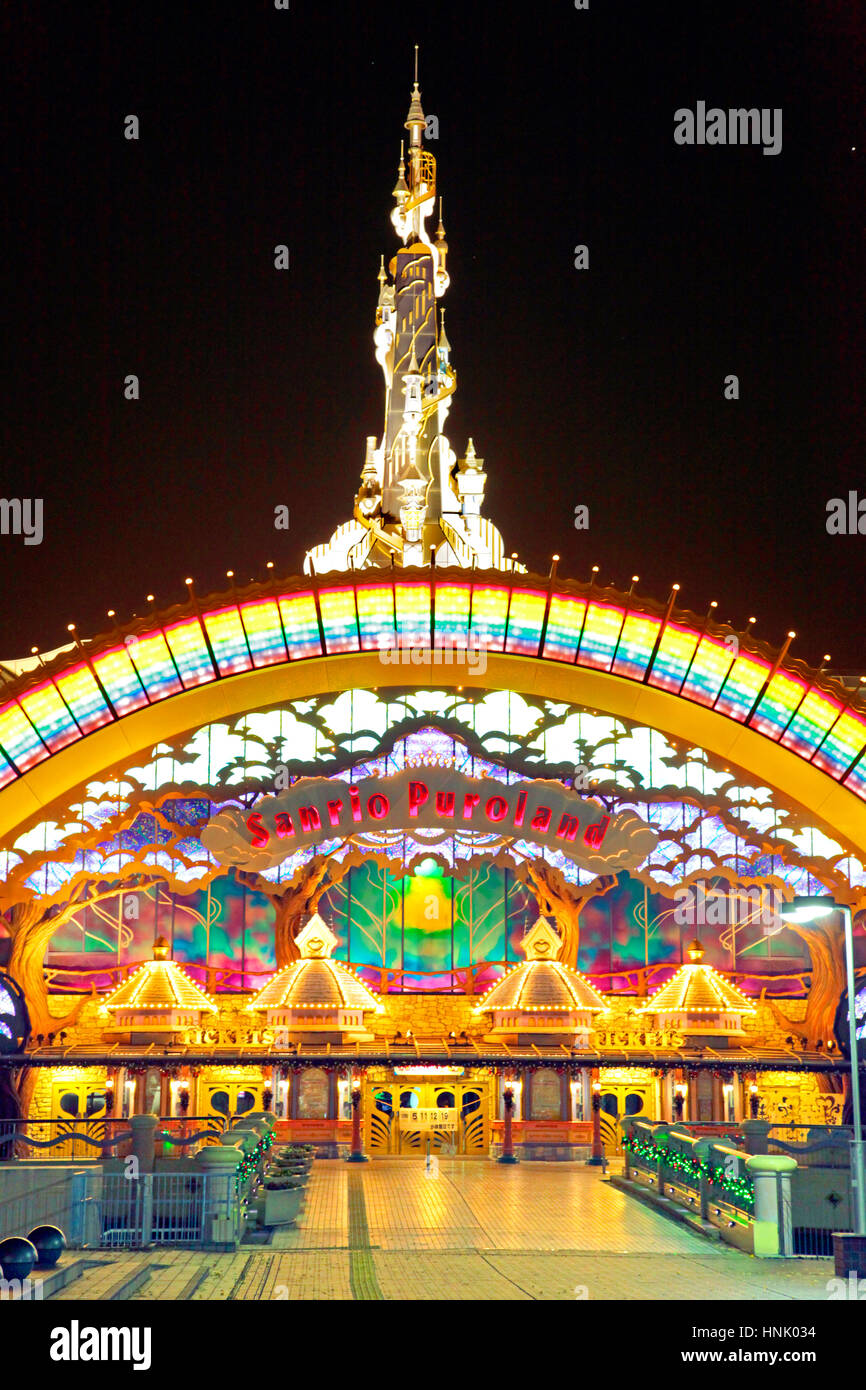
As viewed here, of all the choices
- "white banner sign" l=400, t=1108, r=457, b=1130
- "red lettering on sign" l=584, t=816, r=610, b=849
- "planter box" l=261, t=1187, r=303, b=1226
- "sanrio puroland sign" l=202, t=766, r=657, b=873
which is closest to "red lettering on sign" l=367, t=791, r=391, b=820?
"sanrio puroland sign" l=202, t=766, r=657, b=873

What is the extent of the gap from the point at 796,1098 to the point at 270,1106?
50.2ft

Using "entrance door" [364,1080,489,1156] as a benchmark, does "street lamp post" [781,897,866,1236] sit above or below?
above

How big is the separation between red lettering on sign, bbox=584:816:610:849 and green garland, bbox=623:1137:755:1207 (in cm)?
815

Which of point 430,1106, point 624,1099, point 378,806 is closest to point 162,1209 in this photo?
point 378,806

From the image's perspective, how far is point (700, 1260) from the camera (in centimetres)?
2500

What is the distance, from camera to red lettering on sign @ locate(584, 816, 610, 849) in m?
44.5


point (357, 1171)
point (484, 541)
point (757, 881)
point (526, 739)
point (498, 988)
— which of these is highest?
point (484, 541)

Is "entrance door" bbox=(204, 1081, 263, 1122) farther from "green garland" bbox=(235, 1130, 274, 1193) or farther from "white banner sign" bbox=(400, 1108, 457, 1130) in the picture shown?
"green garland" bbox=(235, 1130, 274, 1193)

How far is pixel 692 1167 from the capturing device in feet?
Answer: 102

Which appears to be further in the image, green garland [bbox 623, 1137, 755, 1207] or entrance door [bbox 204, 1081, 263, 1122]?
entrance door [bbox 204, 1081, 263, 1122]

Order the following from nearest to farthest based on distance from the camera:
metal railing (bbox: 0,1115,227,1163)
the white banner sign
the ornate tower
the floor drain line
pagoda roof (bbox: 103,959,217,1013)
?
the floor drain line, metal railing (bbox: 0,1115,227,1163), pagoda roof (bbox: 103,959,217,1013), the white banner sign, the ornate tower

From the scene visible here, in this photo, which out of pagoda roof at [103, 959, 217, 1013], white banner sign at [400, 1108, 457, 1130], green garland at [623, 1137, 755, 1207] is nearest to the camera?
green garland at [623, 1137, 755, 1207]
